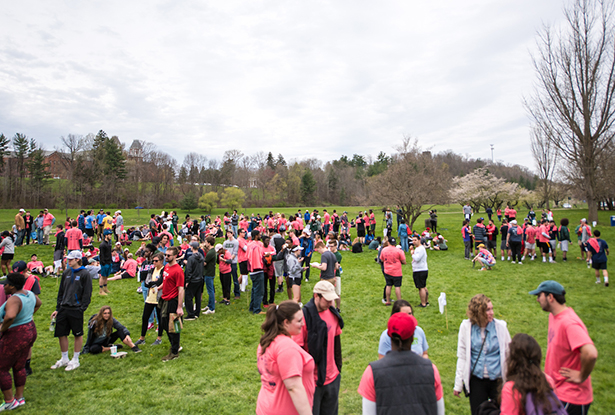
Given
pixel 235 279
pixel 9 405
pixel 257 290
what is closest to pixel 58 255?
pixel 235 279

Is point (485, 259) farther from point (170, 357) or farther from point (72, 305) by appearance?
point (72, 305)

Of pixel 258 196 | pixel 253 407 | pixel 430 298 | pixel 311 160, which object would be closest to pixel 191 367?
pixel 253 407

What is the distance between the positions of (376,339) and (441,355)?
1.27 meters

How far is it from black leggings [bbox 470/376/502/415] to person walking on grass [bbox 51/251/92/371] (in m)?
5.86

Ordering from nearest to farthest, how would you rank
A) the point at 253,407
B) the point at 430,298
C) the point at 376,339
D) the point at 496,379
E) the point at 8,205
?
the point at 496,379 → the point at 253,407 → the point at 376,339 → the point at 430,298 → the point at 8,205

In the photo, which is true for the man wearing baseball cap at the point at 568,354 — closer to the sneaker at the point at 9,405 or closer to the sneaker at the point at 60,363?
the sneaker at the point at 9,405

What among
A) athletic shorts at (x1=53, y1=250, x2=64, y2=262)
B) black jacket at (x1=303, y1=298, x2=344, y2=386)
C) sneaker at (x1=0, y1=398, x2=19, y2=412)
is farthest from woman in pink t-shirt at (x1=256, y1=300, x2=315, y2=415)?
athletic shorts at (x1=53, y1=250, x2=64, y2=262)

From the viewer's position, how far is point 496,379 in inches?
127

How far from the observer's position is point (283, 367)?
2.41 meters

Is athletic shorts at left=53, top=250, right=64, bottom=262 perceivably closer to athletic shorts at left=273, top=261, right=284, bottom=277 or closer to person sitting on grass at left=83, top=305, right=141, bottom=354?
person sitting on grass at left=83, top=305, right=141, bottom=354

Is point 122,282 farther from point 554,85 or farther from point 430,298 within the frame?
point 554,85

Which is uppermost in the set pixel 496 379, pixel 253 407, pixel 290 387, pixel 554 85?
pixel 554 85

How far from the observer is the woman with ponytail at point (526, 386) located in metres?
2.06

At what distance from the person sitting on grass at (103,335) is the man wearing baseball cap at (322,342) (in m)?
4.62
